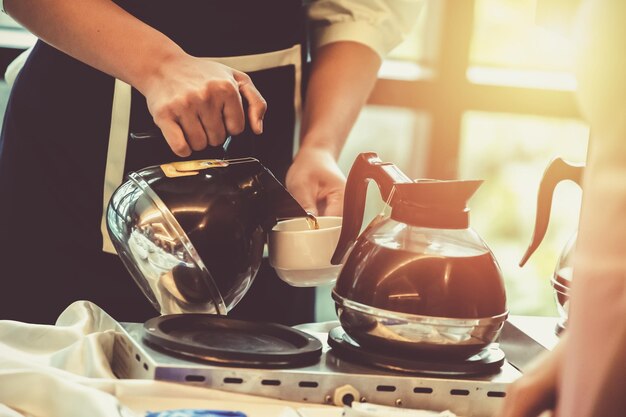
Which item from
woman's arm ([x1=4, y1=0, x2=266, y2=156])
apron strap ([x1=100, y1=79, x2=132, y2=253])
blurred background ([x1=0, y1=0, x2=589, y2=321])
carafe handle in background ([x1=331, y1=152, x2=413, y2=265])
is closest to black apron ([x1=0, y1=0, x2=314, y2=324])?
apron strap ([x1=100, y1=79, x2=132, y2=253])

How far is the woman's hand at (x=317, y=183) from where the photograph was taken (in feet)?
3.84

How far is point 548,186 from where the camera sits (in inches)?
38.7

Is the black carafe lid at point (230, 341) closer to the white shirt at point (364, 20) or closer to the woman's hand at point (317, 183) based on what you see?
the woman's hand at point (317, 183)

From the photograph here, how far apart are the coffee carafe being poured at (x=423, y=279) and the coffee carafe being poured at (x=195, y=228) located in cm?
11

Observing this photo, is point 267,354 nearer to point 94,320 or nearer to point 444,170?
point 94,320

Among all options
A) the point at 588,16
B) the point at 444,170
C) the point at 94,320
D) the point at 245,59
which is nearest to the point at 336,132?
the point at 245,59

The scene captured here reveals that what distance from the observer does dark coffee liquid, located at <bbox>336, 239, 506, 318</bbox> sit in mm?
816

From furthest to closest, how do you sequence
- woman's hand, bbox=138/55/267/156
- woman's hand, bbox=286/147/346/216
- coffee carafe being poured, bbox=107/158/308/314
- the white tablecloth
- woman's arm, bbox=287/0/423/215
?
woman's arm, bbox=287/0/423/215, woman's hand, bbox=286/147/346/216, woman's hand, bbox=138/55/267/156, coffee carafe being poured, bbox=107/158/308/314, the white tablecloth

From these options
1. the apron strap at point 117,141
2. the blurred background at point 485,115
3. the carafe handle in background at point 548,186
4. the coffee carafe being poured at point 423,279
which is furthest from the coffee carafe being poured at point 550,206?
the blurred background at point 485,115

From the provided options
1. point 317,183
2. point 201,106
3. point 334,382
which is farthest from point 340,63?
point 334,382

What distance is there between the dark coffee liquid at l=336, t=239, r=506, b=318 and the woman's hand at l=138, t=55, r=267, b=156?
0.79 feet

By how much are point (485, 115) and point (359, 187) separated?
1675 millimetres

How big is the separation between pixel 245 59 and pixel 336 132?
185 millimetres

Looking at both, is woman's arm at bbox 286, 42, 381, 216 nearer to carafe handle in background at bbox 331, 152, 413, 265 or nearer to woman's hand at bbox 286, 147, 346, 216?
woman's hand at bbox 286, 147, 346, 216
